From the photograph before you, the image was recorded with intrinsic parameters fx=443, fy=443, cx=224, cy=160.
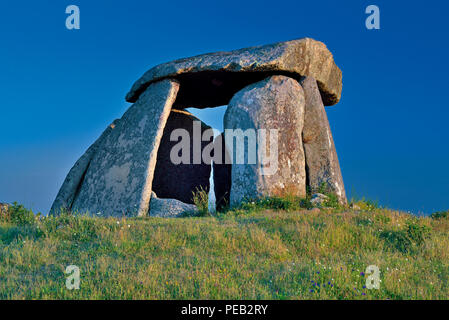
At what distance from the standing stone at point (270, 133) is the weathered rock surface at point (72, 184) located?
18.0 ft

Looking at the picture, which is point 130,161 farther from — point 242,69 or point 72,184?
point 242,69

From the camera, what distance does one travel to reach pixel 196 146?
18062mm

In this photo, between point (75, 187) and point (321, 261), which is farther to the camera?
point (75, 187)

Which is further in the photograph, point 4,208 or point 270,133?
point 270,133

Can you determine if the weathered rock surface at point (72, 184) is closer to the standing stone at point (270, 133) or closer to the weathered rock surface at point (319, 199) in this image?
the standing stone at point (270, 133)

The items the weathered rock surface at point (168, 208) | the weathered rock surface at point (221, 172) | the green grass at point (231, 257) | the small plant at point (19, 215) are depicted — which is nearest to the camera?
the green grass at point (231, 257)

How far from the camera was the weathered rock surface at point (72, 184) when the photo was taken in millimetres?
15415

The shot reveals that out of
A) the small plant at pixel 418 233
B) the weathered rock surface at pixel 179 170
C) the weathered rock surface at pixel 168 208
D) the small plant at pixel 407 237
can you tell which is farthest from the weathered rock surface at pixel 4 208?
the small plant at pixel 418 233

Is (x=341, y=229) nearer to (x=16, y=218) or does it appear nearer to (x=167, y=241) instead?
(x=167, y=241)

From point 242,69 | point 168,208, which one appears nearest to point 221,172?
point 168,208

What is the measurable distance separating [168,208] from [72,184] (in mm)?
4748

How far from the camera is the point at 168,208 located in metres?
12.8

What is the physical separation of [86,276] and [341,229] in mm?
5009
